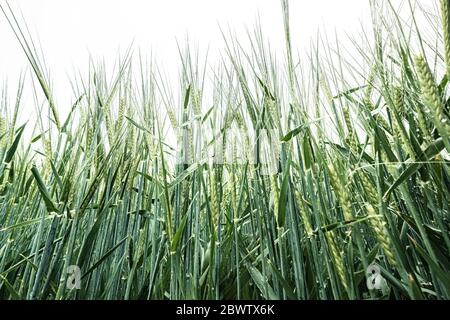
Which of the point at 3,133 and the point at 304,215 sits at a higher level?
the point at 3,133

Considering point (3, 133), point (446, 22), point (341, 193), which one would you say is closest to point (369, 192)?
point (341, 193)

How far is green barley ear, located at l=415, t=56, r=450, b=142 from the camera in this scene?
1.75 feet

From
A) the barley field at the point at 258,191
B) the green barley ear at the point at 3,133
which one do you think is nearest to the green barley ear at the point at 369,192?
the barley field at the point at 258,191

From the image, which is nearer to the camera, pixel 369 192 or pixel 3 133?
pixel 369 192

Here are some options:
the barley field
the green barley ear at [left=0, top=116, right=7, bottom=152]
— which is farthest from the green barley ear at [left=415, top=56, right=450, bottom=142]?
the green barley ear at [left=0, top=116, right=7, bottom=152]

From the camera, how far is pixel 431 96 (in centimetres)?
55

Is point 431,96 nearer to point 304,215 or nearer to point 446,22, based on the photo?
point 446,22

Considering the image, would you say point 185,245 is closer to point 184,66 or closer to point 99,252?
point 99,252

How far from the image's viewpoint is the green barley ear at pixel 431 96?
533mm

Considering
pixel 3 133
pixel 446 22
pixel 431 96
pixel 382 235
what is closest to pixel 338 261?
pixel 382 235

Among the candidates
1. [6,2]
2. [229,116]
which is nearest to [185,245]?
[229,116]

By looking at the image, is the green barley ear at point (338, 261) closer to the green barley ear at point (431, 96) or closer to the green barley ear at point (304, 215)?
the green barley ear at point (304, 215)

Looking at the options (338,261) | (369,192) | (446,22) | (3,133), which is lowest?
(338,261)

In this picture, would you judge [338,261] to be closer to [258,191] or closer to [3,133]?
[258,191]
